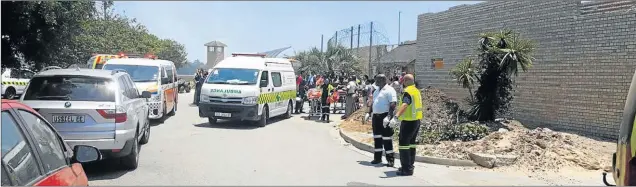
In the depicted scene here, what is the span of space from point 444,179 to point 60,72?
20.0 feet

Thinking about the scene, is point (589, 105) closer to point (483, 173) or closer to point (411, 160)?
point (483, 173)

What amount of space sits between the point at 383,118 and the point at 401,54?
24.3 metres

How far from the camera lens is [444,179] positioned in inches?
323

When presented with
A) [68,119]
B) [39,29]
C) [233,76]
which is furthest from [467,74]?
[39,29]

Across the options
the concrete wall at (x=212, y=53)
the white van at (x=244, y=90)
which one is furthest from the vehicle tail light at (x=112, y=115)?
the concrete wall at (x=212, y=53)

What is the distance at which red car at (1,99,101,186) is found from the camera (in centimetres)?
325

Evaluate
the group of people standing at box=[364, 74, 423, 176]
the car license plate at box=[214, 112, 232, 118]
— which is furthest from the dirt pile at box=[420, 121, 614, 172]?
the car license plate at box=[214, 112, 232, 118]

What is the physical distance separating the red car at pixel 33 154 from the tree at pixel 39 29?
33.8ft

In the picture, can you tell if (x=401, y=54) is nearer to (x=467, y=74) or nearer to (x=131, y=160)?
(x=467, y=74)

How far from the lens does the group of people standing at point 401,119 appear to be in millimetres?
8281

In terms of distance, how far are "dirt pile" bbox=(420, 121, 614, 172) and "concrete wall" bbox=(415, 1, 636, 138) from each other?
40.7 inches

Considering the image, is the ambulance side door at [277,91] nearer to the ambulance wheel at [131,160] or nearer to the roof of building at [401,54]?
the ambulance wheel at [131,160]

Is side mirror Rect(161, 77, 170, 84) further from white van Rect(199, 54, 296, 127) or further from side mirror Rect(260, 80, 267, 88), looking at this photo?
side mirror Rect(260, 80, 267, 88)

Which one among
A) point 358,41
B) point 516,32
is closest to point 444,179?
point 516,32
